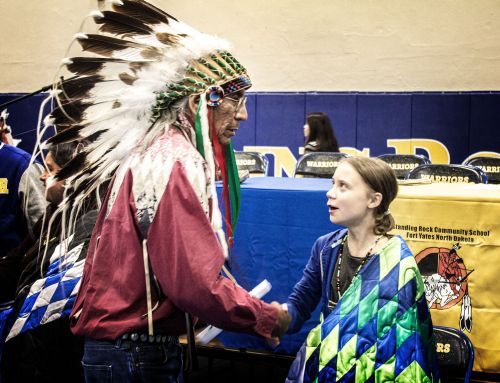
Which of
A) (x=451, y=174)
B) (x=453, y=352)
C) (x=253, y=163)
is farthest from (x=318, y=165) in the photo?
(x=453, y=352)

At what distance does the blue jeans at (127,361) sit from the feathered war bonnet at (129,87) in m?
0.37

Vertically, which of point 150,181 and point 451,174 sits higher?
point 150,181

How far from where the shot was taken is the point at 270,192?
10.7 ft

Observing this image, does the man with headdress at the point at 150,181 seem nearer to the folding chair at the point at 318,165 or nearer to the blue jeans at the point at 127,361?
the blue jeans at the point at 127,361

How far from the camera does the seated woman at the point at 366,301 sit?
2000mm

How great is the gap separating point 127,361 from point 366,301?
0.81 metres

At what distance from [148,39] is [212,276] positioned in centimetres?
72

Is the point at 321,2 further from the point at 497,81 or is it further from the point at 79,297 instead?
the point at 79,297

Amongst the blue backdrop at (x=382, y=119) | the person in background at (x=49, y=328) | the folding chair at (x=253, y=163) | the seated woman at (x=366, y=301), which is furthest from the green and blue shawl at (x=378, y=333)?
the blue backdrop at (x=382, y=119)

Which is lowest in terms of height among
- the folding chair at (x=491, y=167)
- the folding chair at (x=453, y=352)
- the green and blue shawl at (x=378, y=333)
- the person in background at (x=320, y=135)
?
the folding chair at (x=453, y=352)

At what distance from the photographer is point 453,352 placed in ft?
7.93

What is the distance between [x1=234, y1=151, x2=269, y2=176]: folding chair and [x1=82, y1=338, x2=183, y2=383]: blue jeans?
4057mm

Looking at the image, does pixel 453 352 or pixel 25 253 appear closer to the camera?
pixel 453 352

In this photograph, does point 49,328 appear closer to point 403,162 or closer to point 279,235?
point 279,235
